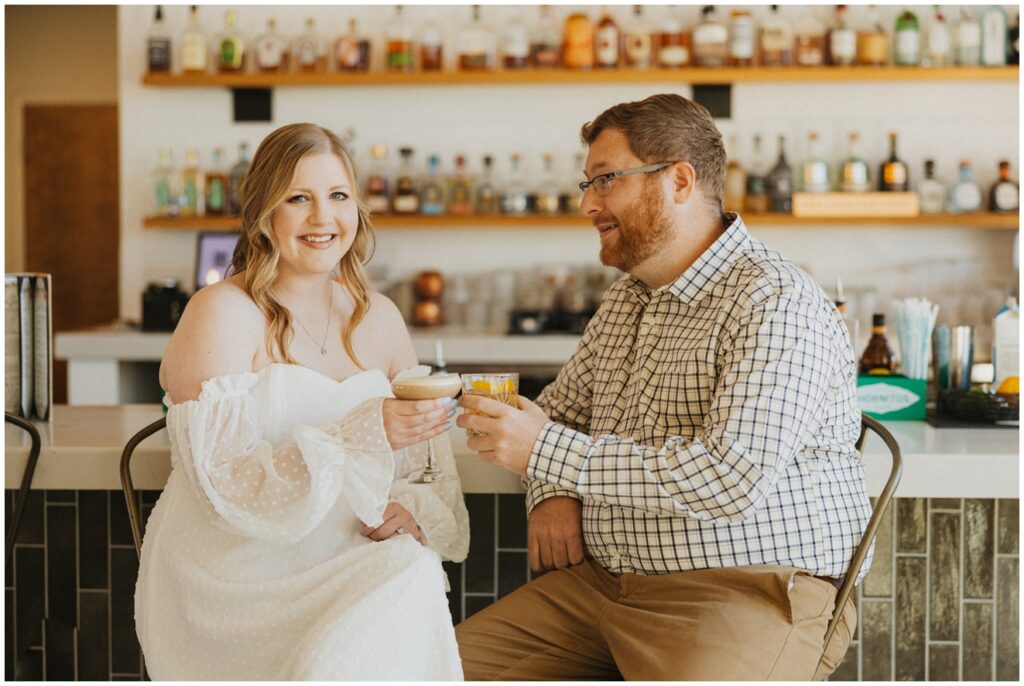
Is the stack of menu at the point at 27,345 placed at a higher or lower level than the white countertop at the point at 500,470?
higher

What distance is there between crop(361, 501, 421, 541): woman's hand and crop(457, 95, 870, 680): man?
7.8 inches

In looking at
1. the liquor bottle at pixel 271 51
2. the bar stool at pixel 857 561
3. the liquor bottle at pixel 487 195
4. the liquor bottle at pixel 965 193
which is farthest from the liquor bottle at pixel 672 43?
the bar stool at pixel 857 561

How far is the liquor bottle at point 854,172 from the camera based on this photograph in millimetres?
4305

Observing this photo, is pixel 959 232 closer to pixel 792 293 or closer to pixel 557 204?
pixel 557 204

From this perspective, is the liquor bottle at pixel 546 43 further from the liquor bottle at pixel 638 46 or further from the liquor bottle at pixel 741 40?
the liquor bottle at pixel 741 40

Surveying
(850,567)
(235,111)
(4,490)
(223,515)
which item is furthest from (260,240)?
(235,111)

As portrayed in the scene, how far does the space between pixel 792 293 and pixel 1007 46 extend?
10.5 ft

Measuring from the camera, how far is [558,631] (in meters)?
1.85

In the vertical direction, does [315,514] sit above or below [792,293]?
below

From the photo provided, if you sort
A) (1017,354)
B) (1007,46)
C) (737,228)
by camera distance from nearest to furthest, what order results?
(737,228)
(1017,354)
(1007,46)

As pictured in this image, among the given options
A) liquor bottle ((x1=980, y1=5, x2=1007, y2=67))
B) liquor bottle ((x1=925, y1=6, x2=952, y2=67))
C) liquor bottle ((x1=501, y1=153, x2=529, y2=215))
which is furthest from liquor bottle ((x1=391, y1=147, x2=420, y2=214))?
liquor bottle ((x1=980, y1=5, x2=1007, y2=67))

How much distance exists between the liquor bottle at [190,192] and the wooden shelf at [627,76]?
325 millimetres

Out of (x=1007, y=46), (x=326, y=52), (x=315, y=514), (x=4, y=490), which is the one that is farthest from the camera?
(x=326, y=52)

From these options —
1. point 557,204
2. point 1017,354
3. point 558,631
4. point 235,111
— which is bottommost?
point 558,631
